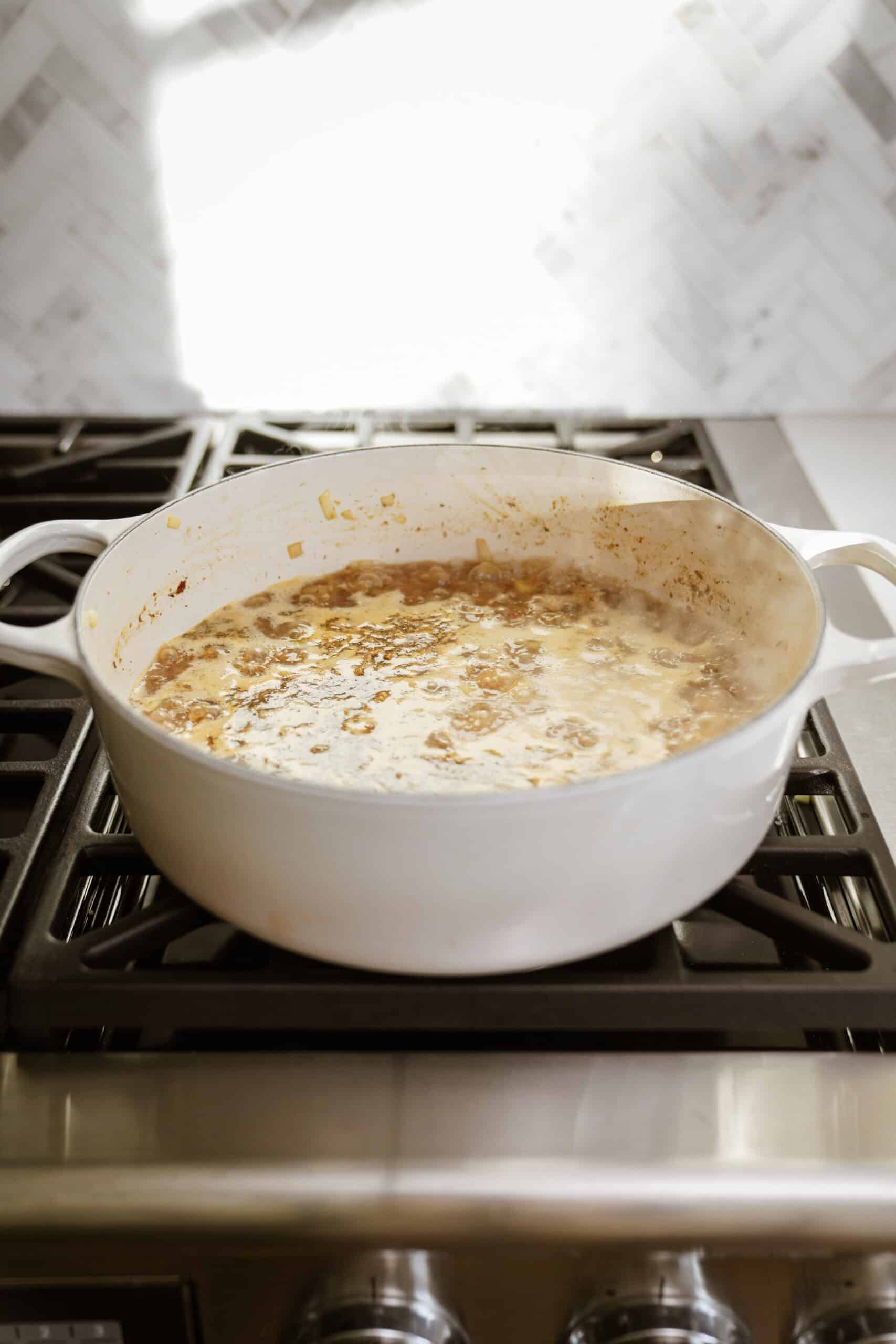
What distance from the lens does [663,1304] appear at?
1.64ft

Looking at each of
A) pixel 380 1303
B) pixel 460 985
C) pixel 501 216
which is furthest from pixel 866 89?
pixel 380 1303

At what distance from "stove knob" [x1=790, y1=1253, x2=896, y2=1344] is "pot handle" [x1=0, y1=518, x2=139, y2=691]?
0.43m

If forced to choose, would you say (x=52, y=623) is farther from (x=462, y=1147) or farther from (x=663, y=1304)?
(x=663, y=1304)

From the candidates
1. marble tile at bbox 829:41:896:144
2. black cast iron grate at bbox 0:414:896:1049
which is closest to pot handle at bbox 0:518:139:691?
black cast iron grate at bbox 0:414:896:1049

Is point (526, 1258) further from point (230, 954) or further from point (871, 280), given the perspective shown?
point (871, 280)

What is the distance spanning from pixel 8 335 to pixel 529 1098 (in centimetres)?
106

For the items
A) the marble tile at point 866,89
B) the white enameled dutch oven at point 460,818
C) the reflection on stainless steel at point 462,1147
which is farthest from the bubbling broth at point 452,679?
the marble tile at point 866,89

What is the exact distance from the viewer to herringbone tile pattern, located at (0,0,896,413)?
1115 millimetres

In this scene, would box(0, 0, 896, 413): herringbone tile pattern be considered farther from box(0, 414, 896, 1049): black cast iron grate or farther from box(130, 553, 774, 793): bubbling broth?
box(0, 414, 896, 1049): black cast iron grate

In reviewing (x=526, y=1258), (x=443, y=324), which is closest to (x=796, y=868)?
(x=526, y=1258)

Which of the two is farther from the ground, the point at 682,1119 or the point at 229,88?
the point at 229,88

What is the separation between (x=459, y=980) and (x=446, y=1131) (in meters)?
0.07

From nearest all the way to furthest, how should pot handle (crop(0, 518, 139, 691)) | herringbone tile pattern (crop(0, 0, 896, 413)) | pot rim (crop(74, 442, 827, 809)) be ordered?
1. pot rim (crop(74, 442, 827, 809))
2. pot handle (crop(0, 518, 139, 691))
3. herringbone tile pattern (crop(0, 0, 896, 413))

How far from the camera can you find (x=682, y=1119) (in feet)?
1.68
